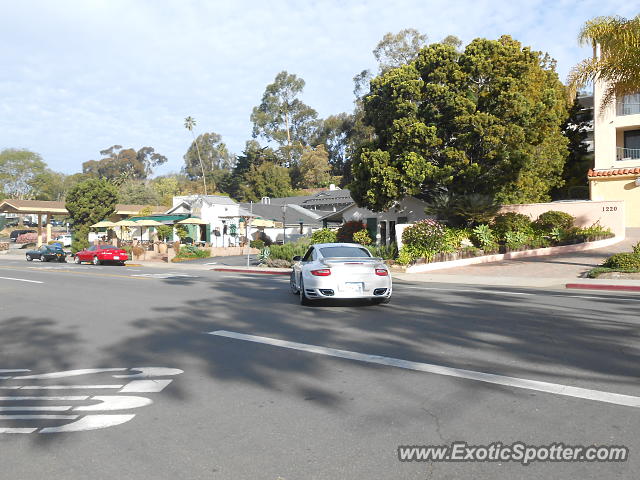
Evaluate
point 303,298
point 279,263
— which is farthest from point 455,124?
point 303,298

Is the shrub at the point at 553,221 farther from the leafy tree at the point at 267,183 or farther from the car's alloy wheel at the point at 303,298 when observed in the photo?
the leafy tree at the point at 267,183

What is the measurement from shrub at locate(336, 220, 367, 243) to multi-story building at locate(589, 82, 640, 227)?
48.1 feet

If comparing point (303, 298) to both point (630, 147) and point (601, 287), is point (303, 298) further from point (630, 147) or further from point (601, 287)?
point (630, 147)

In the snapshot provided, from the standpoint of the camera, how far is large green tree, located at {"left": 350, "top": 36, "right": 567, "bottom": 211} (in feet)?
84.0

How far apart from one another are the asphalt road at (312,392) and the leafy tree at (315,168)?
218ft

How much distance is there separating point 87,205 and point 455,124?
1551 inches

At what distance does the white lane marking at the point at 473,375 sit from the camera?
5.28 metres

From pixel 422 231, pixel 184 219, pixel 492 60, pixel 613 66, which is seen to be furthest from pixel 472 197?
pixel 184 219

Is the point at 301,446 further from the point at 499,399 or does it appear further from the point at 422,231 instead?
the point at 422,231

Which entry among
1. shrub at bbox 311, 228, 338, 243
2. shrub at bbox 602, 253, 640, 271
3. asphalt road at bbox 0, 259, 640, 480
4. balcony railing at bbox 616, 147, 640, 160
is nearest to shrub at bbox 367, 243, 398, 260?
shrub at bbox 311, 228, 338, 243

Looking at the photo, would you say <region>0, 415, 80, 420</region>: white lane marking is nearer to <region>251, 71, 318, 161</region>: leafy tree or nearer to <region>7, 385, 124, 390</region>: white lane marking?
<region>7, 385, 124, 390</region>: white lane marking

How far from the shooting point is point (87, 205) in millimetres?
52281

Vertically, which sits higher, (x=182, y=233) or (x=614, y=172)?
(x=614, y=172)

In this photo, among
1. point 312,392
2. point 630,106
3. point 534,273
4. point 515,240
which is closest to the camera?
point 312,392
